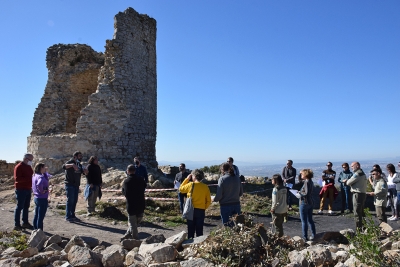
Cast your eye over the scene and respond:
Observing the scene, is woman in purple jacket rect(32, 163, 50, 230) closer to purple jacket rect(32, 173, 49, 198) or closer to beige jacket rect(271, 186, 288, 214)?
purple jacket rect(32, 173, 49, 198)

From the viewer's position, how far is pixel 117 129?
1493 cm

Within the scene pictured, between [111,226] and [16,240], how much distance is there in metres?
2.50

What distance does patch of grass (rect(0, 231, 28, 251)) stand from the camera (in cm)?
642

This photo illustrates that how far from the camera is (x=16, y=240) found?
22.2ft

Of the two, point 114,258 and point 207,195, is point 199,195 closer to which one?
point 207,195

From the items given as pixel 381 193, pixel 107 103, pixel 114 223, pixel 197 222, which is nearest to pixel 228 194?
pixel 197 222

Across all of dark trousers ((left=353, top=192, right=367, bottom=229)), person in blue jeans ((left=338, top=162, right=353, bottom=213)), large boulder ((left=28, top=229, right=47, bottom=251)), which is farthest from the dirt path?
dark trousers ((left=353, top=192, right=367, bottom=229))

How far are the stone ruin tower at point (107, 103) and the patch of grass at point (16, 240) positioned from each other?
733cm

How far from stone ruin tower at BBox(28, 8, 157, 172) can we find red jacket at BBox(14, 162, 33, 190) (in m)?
6.55

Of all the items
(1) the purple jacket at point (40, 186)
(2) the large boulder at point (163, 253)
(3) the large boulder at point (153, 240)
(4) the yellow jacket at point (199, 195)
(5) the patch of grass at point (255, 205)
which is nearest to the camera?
(2) the large boulder at point (163, 253)

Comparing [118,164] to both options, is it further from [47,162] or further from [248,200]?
[248,200]

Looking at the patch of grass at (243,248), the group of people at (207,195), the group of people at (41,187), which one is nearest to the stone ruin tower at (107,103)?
the group of people at (41,187)

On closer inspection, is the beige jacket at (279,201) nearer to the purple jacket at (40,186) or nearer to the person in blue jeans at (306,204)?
the person in blue jeans at (306,204)

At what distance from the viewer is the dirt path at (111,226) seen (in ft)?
26.3
